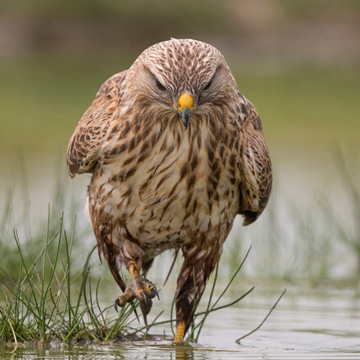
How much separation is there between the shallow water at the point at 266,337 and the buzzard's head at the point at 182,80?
140cm

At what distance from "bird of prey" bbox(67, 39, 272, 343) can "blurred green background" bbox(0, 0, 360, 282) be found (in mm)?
10051

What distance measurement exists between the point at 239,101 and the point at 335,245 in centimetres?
365

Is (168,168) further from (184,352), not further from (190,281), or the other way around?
(184,352)

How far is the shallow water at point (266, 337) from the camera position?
247 inches

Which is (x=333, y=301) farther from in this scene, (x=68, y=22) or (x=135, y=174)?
(x=68, y=22)

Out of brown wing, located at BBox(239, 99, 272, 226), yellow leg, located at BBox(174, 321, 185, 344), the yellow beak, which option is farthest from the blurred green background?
the yellow beak

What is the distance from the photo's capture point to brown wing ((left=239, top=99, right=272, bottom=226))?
679cm

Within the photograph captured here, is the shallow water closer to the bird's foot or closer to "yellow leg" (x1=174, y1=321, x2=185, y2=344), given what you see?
"yellow leg" (x1=174, y1=321, x2=185, y2=344)

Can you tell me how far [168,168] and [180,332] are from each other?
3.60 ft

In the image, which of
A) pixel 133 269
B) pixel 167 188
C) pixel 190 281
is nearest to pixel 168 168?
pixel 167 188

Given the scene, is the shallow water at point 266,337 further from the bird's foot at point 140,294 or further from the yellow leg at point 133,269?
the yellow leg at point 133,269

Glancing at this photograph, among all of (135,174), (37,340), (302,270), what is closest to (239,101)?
(135,174)

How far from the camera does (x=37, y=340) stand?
6340mm

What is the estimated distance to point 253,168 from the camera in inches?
267
